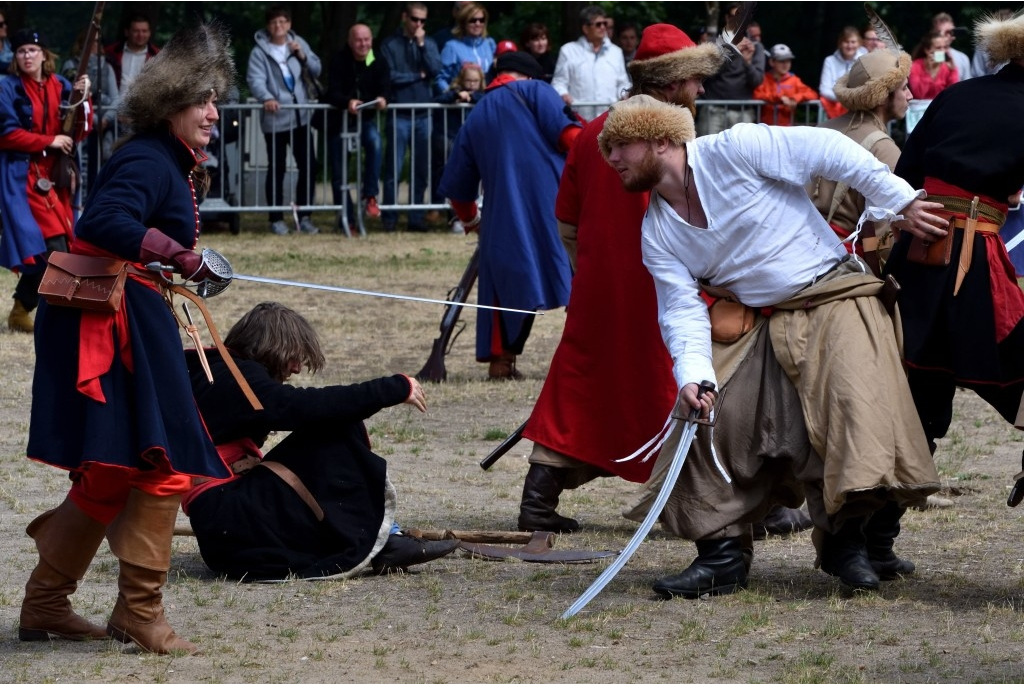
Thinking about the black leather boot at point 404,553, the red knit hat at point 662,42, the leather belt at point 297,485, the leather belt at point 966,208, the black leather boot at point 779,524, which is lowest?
the black leather boot at point 779,524

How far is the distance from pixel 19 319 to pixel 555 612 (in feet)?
21.8

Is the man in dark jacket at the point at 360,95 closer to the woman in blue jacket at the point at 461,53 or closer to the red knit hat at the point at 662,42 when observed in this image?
the woman in blue jacket at the point at 461,53

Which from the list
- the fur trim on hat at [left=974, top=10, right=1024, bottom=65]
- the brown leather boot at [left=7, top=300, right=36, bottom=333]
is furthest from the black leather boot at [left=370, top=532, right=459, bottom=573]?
the brown leather boot at [left=7, top=300, right=36, bottom=333]

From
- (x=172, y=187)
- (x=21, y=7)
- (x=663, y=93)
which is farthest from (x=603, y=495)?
(x=21, y=7)

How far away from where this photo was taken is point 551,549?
571 cm

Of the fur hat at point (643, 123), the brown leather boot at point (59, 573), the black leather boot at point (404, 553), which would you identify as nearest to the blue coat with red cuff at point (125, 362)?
the brown leather boot at point (59, 573)

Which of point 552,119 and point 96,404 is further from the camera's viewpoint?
point 552,119

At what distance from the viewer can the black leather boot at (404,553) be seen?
5375 millimetres

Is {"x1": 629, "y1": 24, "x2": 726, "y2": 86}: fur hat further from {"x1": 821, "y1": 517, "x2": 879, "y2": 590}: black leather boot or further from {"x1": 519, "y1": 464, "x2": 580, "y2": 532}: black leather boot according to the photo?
{"x1": 821, "y1": 517, "x2": 879, "y2": 590}: black leather boot

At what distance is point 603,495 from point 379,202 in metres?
9.43

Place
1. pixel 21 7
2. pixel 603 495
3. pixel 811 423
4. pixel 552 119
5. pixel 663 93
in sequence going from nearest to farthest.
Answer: pixel 811 423
pixel 663 93
pixel 603 495
pixel 552 119
pixel 21 7

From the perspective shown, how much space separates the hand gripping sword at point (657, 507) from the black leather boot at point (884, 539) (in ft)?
2.53

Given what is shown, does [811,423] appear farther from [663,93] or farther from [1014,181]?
[663,93]

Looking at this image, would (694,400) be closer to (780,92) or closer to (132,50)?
(132,50)
